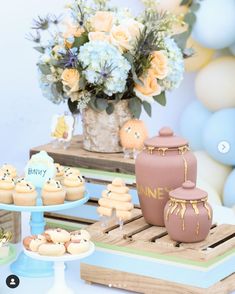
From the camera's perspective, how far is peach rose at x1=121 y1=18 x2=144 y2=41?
190 centimetres

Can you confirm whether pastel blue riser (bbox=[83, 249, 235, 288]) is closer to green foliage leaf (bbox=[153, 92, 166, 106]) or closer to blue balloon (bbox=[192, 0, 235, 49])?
green foliage leaf (bbox=[153, 92, 166, 106])

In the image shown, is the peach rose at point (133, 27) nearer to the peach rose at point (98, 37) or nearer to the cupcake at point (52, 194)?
the peach rose at point (98, 37)

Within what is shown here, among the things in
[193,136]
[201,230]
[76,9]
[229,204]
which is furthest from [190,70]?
[201,230]

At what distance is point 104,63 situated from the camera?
1864mm

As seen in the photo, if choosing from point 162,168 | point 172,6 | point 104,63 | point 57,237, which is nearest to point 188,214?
point 162,168

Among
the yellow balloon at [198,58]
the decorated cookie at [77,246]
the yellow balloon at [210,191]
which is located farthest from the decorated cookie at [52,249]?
the yellow balloon at [198,58]

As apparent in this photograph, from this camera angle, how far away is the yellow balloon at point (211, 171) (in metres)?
3.27

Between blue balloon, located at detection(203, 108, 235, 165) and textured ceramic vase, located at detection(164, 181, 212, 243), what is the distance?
157 cm

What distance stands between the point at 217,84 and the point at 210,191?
429 millimetres

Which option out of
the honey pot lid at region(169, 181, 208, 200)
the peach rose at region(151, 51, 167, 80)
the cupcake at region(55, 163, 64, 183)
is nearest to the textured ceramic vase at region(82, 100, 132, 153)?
the peach rose at region(151, 51, 167, 80)

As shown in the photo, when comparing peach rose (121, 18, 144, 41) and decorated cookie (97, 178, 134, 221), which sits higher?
peach rose (121, 18, 144, 41)

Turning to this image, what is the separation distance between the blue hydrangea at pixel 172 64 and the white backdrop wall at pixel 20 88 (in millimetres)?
1293

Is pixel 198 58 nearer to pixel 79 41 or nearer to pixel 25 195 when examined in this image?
pixel 79 41

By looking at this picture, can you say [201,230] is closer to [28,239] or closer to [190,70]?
[28,239]
